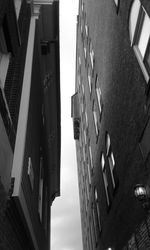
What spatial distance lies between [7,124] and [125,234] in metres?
5.60

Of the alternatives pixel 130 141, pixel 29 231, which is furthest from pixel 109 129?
pixel 29 231

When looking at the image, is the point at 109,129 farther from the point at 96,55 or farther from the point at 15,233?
the point at 15,233

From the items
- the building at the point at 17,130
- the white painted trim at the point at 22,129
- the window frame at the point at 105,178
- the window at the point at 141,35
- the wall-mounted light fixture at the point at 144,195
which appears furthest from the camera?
the window frame at the point at 105,178

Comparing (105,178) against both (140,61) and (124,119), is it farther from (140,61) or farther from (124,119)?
(140,61)

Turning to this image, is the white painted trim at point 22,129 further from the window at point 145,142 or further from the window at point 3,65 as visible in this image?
the window at point 145,142

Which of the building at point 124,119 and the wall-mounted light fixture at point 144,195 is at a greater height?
the building at point 124,119

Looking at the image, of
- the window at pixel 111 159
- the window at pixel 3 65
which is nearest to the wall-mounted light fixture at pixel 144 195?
the window at pixel 111 159

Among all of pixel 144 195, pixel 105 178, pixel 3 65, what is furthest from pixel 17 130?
pixel 105 178

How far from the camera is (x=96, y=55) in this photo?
14953mm

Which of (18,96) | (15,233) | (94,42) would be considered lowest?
(15,233)

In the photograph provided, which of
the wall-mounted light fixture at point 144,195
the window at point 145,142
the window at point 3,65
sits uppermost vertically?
the window at point 3,65

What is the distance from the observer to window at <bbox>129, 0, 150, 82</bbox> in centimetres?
705

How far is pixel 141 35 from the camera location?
24.9ft

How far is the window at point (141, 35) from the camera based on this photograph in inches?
278
